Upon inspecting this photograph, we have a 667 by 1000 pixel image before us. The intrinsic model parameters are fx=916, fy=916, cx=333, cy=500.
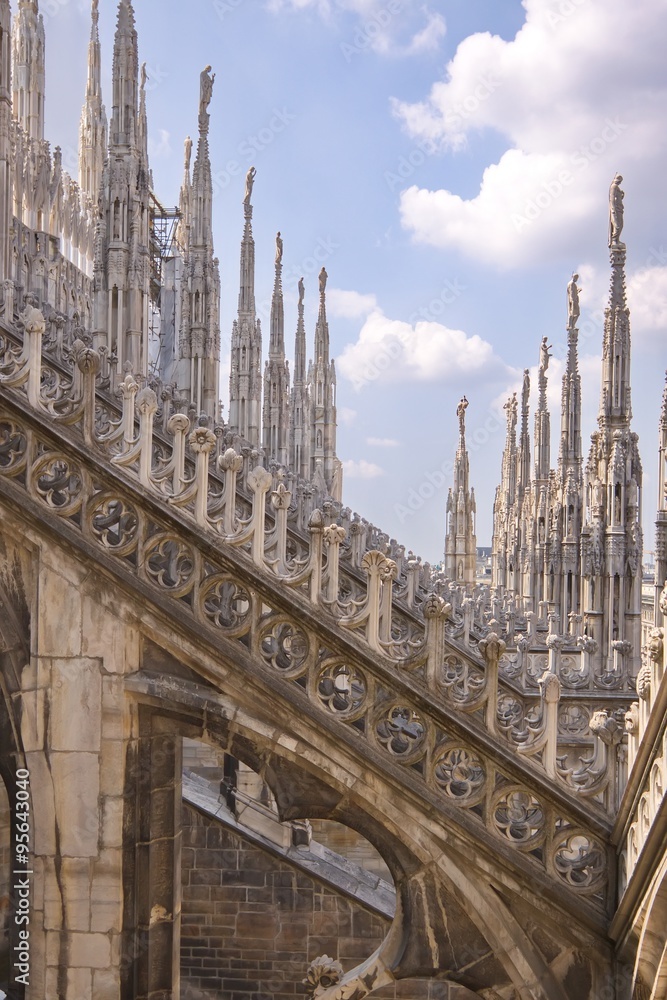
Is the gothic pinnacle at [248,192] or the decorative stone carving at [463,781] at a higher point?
the gothic pinnacle at [248,192]

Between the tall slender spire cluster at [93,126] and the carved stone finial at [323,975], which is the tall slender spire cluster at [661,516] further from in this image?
the tall slender spire cluster at [93,126]

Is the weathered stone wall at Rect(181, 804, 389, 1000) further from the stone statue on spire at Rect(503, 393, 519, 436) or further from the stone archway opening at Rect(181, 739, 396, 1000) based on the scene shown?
the stone statue on spire at Rect(503, 393, 519, 436)

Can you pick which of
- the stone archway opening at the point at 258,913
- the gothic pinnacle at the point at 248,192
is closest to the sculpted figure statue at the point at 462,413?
the gothic pinnacle at the point at 248,192

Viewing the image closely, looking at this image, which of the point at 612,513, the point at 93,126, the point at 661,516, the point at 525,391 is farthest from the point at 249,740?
the point at 93,126

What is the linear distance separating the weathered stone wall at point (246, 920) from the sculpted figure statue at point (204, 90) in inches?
735

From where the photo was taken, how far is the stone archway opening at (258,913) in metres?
9.21

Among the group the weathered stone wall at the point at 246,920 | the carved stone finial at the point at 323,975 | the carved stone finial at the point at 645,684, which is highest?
the carved stone finial at the point at 645,684

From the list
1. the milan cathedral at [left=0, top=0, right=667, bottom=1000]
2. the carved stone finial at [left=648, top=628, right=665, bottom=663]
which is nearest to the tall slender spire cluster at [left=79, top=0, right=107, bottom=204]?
the milan cathedral at [left=0, top=0, right=667, bottom=1000]

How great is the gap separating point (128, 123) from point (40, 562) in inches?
530

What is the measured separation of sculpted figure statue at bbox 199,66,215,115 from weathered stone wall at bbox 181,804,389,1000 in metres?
18.7

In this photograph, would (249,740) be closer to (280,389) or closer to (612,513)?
(612,513)

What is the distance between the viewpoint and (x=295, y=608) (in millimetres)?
5281

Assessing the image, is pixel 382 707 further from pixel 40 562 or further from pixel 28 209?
pixel 28 209

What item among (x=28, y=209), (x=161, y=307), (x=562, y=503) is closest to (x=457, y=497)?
(x=161, y=307)
